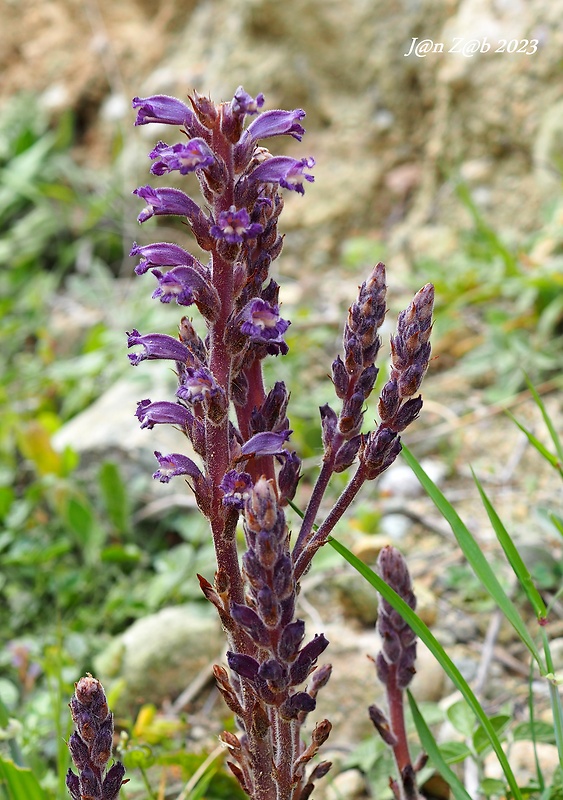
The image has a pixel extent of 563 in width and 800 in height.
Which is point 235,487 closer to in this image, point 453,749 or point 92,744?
point 92,744

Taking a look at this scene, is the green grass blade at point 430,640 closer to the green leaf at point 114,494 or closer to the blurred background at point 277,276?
the blurred background at point 277,276

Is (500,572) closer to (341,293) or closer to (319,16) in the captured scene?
(341,293)

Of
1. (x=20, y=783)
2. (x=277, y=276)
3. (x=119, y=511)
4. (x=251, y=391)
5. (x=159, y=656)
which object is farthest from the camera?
(x=277, y=276)

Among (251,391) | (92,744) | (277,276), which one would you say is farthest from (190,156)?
(277,276)

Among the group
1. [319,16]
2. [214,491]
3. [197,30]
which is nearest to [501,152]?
[319,16]

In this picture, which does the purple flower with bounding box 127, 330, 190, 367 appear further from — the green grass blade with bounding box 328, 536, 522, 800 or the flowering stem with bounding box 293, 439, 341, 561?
the green grass blade with bounding box 328, 536, 522, 800

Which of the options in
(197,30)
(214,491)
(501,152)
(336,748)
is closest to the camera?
(214,491)
